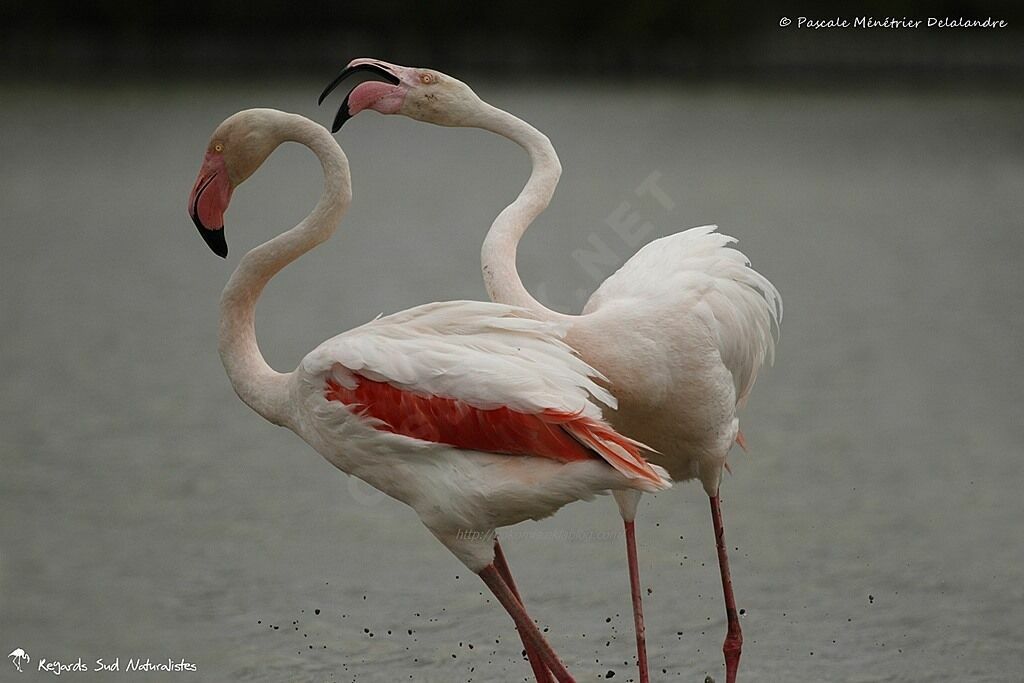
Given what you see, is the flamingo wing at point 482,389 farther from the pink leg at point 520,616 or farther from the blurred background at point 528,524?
the blurred background at point 528,524

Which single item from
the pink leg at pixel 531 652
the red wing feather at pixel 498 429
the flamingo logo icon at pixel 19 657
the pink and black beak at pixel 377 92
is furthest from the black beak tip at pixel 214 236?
the flamingo logo icon at pixel 19 657

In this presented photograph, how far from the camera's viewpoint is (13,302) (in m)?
13.5

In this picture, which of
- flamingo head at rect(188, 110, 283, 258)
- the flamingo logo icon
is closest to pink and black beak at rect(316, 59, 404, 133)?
flamingo head at rect(188, 110, 283, 258)

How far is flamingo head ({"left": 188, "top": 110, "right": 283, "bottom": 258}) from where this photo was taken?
4.75 metres

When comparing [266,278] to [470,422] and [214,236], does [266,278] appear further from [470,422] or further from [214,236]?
[470,422]

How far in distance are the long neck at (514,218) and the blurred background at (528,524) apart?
4.71 ft

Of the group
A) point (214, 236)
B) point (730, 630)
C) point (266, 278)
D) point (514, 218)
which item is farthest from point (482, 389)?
point (730, 630)

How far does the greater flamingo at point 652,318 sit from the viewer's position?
15.3 feet

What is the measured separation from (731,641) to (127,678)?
7.33ft

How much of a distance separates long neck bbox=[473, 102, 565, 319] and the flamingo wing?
267 mm

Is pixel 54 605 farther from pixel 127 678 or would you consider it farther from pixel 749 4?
pixel 749 4

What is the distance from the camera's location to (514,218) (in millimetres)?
4918

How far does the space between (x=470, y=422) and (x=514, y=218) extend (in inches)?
35.4

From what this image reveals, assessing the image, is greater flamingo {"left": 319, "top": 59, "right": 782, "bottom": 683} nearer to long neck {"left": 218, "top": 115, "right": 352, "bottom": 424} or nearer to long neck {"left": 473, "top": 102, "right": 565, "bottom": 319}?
long neck {"left": 473, "top": 102, "right": 565, "bottom": 319}
